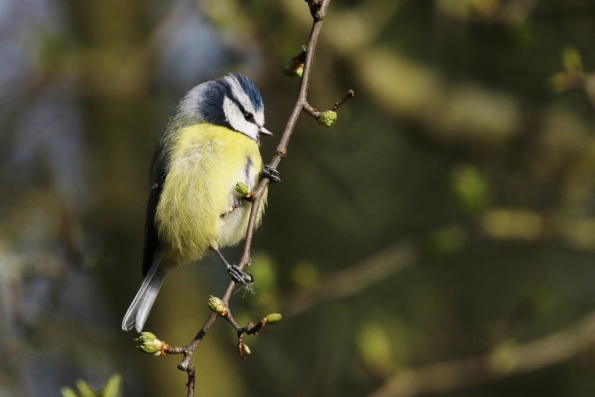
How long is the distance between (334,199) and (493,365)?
93.6 inches

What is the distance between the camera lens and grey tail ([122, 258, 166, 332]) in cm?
303

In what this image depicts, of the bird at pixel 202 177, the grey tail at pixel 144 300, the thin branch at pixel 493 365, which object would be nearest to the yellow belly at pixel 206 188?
the bird at pixel 202 177

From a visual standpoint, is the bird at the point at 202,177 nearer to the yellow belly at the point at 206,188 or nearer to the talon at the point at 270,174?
the yellow belly at the point at 206,188

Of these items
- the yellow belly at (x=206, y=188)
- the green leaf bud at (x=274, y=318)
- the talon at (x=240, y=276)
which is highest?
the yellow belly at (x=206, y=188)

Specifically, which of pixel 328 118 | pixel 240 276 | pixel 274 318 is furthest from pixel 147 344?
pixel 328 118

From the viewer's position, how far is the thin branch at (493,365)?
347 centimetres

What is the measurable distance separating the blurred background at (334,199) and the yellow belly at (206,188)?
284 millimetres

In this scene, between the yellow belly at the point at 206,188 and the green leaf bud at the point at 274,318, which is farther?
the yellow belly at the point at 206,188

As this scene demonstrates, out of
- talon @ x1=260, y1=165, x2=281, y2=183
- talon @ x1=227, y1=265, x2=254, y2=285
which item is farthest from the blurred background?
talon @ x1=260, y1=165, x2=281, y2=183

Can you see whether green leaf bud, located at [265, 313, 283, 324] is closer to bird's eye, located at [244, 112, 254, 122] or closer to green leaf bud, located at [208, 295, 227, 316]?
green leaf bud, located at [208, 295, 227, 316]

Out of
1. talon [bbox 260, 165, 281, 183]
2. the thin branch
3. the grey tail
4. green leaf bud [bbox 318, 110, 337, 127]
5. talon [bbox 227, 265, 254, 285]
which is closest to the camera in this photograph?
green leaf bud [bbox 318, 110, 337, 127]

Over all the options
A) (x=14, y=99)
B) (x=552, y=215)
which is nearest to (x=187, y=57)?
(x=14, y=99)

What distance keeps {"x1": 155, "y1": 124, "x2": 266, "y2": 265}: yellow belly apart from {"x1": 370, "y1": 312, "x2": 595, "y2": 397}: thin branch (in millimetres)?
1145

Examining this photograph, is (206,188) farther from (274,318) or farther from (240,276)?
(274,318)
